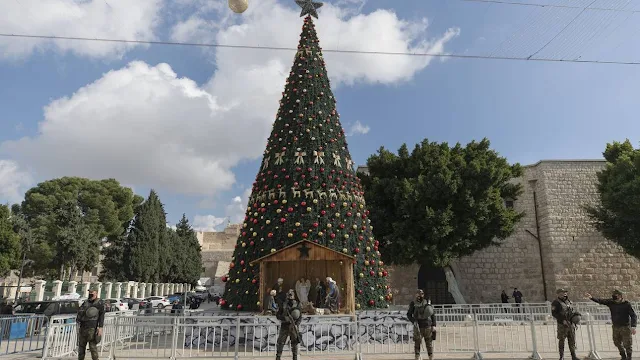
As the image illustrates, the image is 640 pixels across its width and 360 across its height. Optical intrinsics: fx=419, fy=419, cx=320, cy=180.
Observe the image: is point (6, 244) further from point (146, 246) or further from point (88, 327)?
point (88, 327)

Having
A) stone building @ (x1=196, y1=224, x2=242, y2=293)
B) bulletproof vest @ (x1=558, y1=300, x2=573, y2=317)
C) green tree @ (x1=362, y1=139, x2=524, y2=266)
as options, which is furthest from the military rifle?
stone building @ (x1=196, y1=224, x2=242, y2=293)

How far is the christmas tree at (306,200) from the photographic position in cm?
1166

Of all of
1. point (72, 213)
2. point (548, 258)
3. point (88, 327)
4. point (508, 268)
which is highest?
point (72, 213)

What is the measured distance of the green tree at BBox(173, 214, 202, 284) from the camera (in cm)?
4997

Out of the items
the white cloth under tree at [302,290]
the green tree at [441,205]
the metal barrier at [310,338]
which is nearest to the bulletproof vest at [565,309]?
the metal barrier at [310,338]

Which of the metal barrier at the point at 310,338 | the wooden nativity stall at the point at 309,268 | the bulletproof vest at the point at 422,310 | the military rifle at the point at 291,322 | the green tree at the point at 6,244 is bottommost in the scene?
the metal barrier at the point at 310,338

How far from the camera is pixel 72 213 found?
31531 mm

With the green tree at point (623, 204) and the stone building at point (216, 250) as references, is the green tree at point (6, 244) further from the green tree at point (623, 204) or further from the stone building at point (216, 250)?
the stone building at point (216, 250)

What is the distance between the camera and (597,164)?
25734 mm

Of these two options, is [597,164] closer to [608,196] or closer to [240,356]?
[608,196]

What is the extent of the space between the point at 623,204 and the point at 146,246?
35.5 meters

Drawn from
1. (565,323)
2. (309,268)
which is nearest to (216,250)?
(309,268)

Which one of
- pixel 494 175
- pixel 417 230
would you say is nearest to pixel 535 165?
pixel 494 175

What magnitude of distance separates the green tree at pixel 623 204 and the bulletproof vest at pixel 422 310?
1615cm
